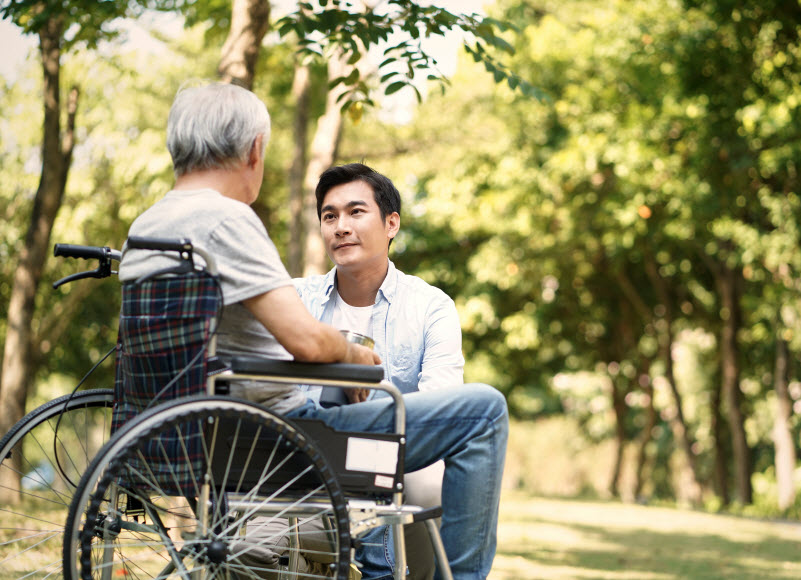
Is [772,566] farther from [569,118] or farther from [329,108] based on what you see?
[569,118]

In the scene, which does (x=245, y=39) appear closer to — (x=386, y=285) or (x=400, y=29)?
(x=400, y=29)

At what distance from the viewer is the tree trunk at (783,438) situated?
16.5 m

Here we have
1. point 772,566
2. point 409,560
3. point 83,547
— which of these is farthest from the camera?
point 772,566

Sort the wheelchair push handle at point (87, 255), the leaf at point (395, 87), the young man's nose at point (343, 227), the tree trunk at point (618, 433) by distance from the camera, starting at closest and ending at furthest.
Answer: the wheelchair push handle at point (87, 255) → the young man's nose at point (343, 227) → the leaf at point (395, 87) → the tree trunk at point (618, 433)

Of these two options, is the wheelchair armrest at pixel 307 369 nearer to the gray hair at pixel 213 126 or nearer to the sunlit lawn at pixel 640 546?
the gray hair at pixel 213 126

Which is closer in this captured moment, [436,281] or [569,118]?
[569,118]

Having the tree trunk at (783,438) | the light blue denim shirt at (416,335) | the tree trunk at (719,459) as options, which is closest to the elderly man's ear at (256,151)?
the light blue denim shirt at (416,335)

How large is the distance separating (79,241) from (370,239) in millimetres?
15112

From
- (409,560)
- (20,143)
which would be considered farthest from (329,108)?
(20,143)

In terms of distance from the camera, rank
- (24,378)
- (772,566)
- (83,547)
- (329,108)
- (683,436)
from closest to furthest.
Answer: (83,547)
(772,566)
(329,108)
(24,378)
(683,436)

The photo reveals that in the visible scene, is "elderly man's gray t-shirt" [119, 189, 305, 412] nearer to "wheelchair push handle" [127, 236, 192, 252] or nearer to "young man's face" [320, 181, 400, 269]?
"wheelchair push handle" [127, 236, 192, 252]

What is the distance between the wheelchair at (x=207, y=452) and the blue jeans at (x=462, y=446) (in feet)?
0.36

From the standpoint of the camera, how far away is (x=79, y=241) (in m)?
17.8

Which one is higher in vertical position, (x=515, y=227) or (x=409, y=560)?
(x=515, y=227)
